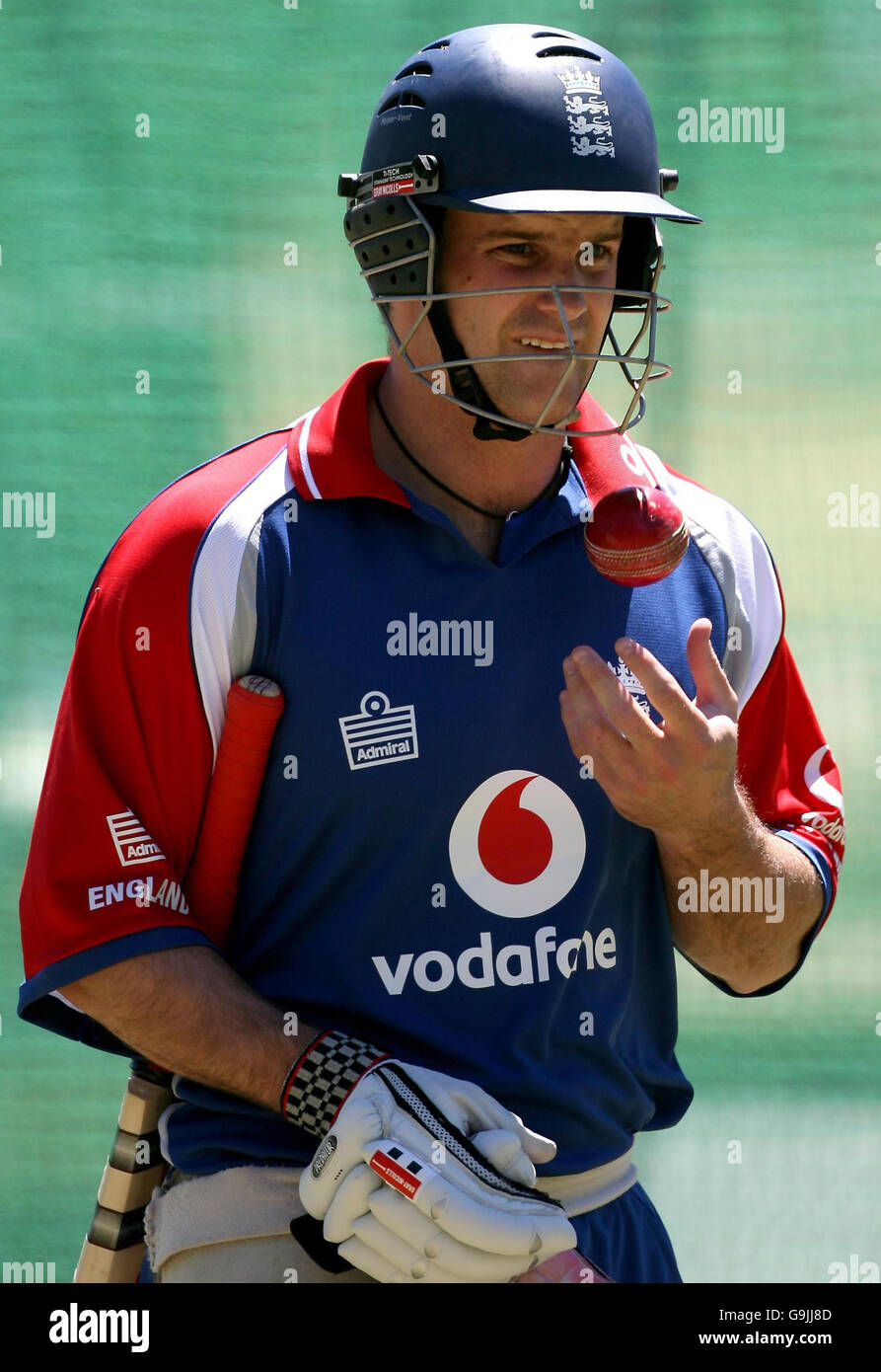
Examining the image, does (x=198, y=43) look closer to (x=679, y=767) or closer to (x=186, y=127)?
(x=186, y=127)

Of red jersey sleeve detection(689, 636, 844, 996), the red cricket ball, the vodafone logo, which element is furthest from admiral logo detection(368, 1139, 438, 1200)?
the red cricket ball

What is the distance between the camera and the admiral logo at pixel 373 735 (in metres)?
2.13

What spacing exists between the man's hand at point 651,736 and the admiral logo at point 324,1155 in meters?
0.52

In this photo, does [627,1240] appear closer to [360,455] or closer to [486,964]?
[486,964]

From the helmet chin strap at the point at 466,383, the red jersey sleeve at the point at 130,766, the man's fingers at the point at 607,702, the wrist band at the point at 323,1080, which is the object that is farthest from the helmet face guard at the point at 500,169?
the wrist band at the point at 323,1080

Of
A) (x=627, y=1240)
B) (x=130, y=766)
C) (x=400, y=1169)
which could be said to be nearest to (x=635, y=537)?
(x=130, y=766)

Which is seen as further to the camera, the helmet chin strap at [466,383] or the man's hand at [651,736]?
the helmet chin strap at [466,383]

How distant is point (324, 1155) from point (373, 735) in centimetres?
50

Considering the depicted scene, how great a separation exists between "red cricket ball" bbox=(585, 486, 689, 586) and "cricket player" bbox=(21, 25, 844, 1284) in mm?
74

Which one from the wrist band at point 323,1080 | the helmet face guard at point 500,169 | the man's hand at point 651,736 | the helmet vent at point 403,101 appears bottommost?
the wrist band at point 323,1080

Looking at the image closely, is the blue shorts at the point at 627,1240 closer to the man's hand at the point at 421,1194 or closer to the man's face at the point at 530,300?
the man's hand at the point at 421,1194

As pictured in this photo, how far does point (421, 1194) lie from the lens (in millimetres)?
1960

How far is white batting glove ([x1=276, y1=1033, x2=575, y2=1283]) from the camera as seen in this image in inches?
77.6
